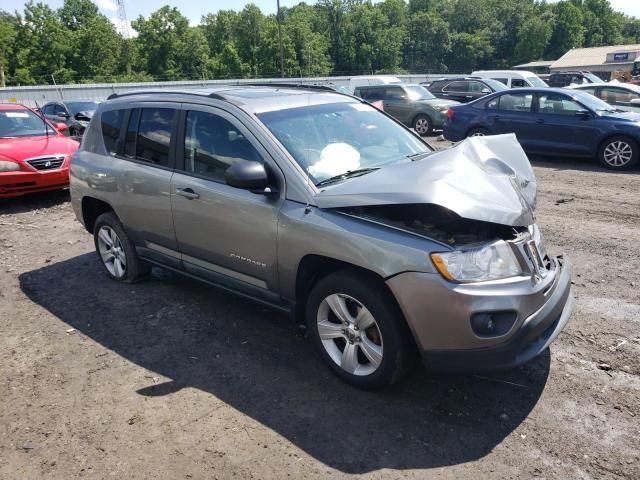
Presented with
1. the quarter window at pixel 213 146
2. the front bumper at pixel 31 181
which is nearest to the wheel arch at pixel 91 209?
the quarter window at pixel 213 146

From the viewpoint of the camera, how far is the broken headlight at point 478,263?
2.80 meters

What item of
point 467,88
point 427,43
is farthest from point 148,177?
point 427,43

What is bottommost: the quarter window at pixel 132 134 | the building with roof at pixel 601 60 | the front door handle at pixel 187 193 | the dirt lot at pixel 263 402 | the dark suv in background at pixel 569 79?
the dirt lot at pixel 263 402

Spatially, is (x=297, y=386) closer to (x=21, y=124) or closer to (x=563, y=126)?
(x=21, y=124)

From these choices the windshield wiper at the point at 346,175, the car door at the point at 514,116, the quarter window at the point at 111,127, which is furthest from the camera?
the car door at the point at 514,116

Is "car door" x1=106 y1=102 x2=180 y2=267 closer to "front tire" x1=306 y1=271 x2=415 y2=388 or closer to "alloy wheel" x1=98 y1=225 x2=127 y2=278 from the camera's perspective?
"alloy wheel" x1=98 y1=225 x2=127 y2=278

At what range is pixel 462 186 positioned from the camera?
3.04 m

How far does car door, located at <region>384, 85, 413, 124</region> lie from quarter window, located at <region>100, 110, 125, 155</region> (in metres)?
11.7

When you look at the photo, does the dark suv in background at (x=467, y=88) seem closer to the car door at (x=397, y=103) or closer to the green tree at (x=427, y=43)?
the car door at (x=397, y=103)

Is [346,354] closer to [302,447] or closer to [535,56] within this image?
[302,447]

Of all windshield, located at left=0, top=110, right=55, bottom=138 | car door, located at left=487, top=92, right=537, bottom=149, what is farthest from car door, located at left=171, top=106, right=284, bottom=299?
car door, located at left=487, top=92, right=537, bottom=149

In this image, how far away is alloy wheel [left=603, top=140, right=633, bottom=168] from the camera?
9812 millimetres

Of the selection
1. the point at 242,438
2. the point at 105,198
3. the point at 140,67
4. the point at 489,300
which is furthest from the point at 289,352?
the point at 140,67

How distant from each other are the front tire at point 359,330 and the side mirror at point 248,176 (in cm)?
77
